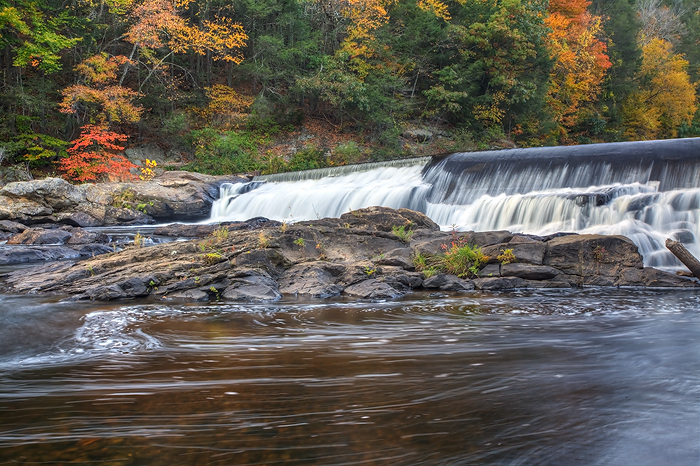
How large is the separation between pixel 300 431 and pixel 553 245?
702 cm

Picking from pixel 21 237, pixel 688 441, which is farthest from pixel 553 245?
pixel 21 237

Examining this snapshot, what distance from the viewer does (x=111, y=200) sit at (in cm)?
1898

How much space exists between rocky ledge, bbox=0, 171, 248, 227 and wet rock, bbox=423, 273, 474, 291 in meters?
13.6

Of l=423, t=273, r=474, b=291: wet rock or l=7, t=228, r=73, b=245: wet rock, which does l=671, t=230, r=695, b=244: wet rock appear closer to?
l=423, t=273, r=474, b=291: wet rock

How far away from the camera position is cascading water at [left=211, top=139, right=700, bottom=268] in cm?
1142

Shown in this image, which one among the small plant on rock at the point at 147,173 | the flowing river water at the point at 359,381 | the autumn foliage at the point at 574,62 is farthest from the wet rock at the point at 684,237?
the autumn foliage at the point at 574,62

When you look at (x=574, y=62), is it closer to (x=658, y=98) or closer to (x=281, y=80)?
(x=658, y=98)

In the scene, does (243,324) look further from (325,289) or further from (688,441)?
(688,441)

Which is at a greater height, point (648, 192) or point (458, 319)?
point (648, 192)

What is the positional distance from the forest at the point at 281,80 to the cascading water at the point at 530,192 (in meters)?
6.82

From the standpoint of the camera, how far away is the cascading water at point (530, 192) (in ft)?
37.5

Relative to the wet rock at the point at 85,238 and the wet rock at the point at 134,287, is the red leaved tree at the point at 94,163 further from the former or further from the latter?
the wet rock at the point at 134,287

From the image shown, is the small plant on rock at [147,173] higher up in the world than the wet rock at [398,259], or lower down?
higher up

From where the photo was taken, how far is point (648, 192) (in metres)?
12.3
